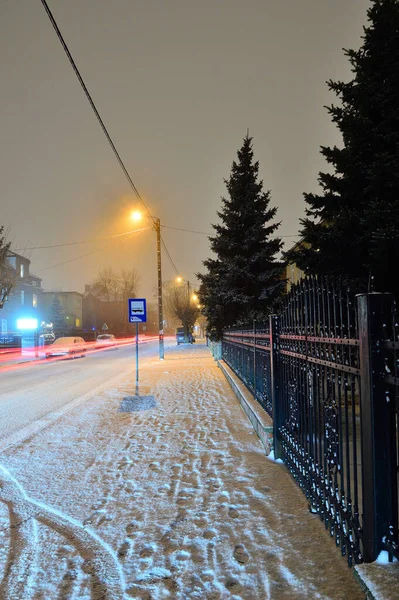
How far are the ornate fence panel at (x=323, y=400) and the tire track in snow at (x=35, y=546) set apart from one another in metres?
1.61

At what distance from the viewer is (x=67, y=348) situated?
29391 mm

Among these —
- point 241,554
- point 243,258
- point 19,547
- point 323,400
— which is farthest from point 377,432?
point 243,258

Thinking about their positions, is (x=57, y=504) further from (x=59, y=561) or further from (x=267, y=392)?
(x=267, y=392)

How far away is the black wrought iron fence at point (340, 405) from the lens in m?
2.47

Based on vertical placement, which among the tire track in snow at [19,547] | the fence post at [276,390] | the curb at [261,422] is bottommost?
the tire track in snow at [19,547]

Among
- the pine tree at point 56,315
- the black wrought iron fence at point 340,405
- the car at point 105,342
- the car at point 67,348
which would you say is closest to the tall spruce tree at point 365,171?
the black wrought iron fence at point 340,405

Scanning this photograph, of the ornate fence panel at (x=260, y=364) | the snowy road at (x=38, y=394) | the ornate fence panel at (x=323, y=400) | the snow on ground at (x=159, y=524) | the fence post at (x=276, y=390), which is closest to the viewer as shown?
the snow on ground at (x=159, y=524)

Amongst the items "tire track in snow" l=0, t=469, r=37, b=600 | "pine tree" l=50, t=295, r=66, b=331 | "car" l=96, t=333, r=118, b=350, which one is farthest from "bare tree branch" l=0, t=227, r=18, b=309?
"pine tree" l=50, t=295, r=66, b=331

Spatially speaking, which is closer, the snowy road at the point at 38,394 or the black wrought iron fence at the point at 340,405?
the black wrought iron fence at the point at 340,405

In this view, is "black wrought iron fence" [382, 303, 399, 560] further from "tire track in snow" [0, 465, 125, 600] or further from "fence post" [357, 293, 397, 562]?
"tire track in snow" [0, 465, 125, 600]

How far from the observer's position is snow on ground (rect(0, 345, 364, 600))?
8.98 feet

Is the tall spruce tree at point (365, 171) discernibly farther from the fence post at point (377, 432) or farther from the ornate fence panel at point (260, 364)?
the fence post at point (377, 432)

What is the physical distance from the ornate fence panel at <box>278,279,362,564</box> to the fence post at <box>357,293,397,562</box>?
137 millimetres

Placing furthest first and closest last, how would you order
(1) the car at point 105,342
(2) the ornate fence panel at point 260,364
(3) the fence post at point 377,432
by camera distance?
(1) the car at point 105,342 < (2) the ornate fence panel at point 260,364 < (3) the fence post at point 377,432
